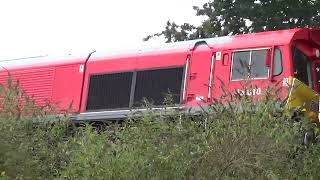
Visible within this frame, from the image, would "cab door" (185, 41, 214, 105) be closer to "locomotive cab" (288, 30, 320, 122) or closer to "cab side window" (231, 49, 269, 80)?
"cab side window" (231, 49, 269, 80)

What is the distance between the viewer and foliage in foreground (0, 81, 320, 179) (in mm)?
5305

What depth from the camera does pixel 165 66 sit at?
1102 centimetres

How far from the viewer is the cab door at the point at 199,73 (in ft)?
34.1

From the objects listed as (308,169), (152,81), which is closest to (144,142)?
(308,169)

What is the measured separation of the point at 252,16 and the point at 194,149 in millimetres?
16112

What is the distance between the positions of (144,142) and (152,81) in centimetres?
551

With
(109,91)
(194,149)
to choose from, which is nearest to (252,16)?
(109,91)

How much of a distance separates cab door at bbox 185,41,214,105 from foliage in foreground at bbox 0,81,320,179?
14.6ft

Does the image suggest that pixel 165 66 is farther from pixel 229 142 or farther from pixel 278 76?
pixel 229 142

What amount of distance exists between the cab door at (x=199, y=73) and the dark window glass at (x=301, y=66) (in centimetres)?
155

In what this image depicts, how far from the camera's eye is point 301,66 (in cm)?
1002

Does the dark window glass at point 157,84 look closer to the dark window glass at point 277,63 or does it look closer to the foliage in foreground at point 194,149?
the dark window glass at point 277,63

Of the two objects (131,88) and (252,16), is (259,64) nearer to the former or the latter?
(131,88)

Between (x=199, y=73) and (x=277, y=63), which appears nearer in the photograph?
(x=277, y=63)
